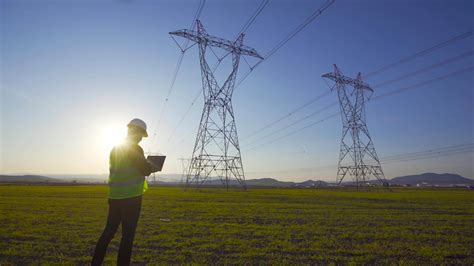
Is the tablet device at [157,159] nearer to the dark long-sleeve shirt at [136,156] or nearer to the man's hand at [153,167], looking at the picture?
the man's hand at [153,167]

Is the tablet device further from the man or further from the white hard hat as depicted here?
the white hard hat

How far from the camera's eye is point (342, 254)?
660 cm

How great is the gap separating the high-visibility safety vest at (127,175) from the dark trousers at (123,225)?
3.8 inches

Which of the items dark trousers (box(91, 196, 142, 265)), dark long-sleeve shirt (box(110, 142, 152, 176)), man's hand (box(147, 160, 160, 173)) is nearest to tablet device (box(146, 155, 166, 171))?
man's hand (box(147, 160, 160, 173))

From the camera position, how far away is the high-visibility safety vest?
4.22 m

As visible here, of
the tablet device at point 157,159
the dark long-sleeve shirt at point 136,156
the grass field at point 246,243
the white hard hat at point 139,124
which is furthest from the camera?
the grass field at point 246,243

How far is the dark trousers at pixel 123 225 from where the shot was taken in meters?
4.22

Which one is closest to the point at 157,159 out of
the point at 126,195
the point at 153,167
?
the point at 153,167

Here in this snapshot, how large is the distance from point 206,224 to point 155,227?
1.77m

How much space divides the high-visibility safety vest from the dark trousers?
0.10 metres

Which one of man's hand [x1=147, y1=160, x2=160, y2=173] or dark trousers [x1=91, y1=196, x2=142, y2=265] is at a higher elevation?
man's hand [x1=147, y1=160, x2=160, y2=173]

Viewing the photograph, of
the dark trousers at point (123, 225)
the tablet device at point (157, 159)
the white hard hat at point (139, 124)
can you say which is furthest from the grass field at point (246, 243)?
the white hard hat at point (139, 124)

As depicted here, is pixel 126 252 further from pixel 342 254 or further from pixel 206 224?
pixel 206 224

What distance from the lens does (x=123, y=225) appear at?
4.26m
